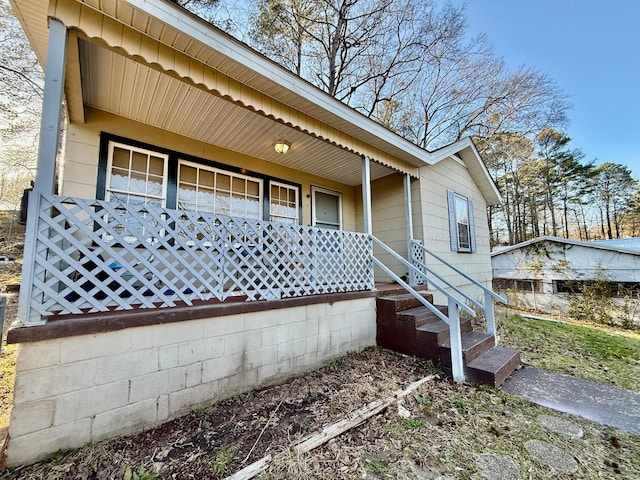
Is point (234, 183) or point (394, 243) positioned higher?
point (234, 183)

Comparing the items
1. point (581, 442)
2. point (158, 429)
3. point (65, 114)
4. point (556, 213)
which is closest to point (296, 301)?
point (158, 429)

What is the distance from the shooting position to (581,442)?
2139 mm

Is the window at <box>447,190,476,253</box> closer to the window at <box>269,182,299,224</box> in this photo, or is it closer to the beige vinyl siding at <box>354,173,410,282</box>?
the beige vinyl siding at <box>354,173,410,282</box>

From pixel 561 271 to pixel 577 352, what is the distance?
6882 millimetres

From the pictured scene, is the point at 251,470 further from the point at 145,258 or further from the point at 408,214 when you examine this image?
the point at 408,214

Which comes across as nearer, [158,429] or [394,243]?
[158,429]

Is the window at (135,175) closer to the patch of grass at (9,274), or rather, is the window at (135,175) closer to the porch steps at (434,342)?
the porch steps at (434,342)

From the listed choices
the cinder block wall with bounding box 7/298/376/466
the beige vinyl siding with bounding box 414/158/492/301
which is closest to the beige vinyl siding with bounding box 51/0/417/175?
the cinder block wall with bounding box 7/298/376/466

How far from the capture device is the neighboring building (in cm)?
850

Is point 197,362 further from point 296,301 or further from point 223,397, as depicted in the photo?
point 296,301

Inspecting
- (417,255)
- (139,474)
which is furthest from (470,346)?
(139,474)

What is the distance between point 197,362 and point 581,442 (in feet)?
10.7

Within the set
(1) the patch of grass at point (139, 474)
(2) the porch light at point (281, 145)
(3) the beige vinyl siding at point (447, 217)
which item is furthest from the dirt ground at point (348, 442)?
(3) the beige vinyl siding at point (447, 217)

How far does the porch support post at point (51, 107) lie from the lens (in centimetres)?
202
